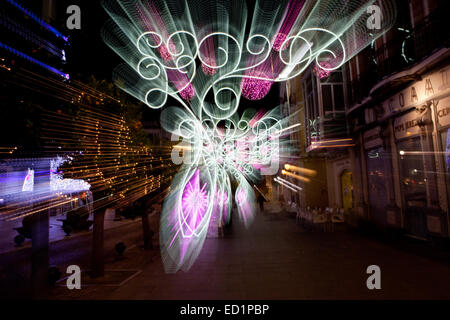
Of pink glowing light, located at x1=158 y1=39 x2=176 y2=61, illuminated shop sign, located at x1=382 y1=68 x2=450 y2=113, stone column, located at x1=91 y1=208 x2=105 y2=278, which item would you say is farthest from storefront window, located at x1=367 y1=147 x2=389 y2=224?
stone column, located at x1=91 y1=208 x2=105 y2=278

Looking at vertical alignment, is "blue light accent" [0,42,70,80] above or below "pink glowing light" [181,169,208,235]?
above

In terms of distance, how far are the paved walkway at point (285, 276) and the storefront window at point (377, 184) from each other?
270 cm

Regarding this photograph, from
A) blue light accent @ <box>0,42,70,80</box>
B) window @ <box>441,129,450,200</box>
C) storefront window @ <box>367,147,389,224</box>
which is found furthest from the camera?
storefront window @ <box>367,147,389,224</box>

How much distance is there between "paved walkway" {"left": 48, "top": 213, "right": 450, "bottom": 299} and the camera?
6.04 meters

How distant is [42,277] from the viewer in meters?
5.34

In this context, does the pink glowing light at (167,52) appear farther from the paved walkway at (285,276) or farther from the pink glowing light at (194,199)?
the paved walkway at (285,276)

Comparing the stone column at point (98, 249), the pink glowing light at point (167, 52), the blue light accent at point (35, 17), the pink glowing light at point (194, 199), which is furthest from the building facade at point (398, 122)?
the stone column at point (98, 249)

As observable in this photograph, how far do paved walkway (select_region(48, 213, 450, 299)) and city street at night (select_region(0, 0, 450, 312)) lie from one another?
2.3 inches

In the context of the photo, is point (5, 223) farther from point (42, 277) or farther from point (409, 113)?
point (409, 113)

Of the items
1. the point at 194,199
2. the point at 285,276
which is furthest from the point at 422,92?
the point at 194,199

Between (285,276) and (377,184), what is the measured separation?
8.71m

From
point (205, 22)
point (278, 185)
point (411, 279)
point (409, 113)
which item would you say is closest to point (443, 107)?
point (409, 113)

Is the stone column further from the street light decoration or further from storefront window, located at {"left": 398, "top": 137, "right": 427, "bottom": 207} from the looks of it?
storefront window, located at {"left": 398, "top": 137, "right": 427, "bottom": 207}
